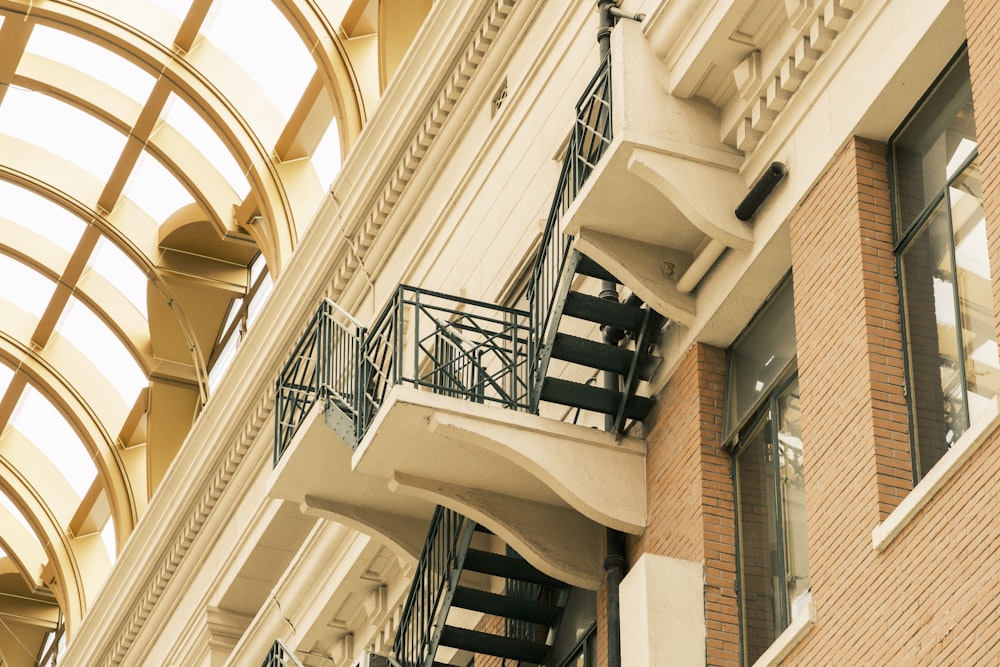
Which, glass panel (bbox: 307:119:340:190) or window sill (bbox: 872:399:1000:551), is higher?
glass panel (bbox: 307:119:340:190)

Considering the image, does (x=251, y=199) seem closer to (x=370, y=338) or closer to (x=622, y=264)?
(x=370, y=338)

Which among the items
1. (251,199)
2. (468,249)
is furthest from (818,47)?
(251,199)

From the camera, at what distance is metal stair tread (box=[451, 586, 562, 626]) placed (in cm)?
1566

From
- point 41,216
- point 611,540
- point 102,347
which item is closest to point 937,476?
point 611,540

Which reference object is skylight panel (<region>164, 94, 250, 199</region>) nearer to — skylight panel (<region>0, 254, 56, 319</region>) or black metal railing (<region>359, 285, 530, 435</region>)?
skylight panel (<region>0, 254, 56, 319</region>)

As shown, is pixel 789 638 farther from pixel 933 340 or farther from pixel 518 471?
pixel 518 471

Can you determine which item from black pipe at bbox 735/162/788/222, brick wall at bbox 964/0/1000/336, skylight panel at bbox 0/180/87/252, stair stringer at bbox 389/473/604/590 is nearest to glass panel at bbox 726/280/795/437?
black pipe at bbox 735/162/788/222

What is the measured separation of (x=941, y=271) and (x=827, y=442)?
1210 mm

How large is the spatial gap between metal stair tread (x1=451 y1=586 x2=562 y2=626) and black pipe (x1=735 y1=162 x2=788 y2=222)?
12.5 ft

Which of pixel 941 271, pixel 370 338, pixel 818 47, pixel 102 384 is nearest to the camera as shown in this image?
pixel 941 271

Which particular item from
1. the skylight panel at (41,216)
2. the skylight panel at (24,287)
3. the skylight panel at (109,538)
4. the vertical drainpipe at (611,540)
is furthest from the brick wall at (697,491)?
the skylight panel at (109,538)

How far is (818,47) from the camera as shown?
13.2 metres

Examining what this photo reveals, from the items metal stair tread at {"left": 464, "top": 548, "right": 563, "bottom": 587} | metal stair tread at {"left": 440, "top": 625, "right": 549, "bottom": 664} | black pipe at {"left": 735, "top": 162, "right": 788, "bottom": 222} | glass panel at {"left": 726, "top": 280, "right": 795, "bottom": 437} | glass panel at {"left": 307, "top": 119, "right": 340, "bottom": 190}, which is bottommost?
metal stair tread at {"left": 440, "top": 625, "right": 549, "bottom": 664}

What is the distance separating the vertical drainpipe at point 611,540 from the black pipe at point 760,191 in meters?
1.71
